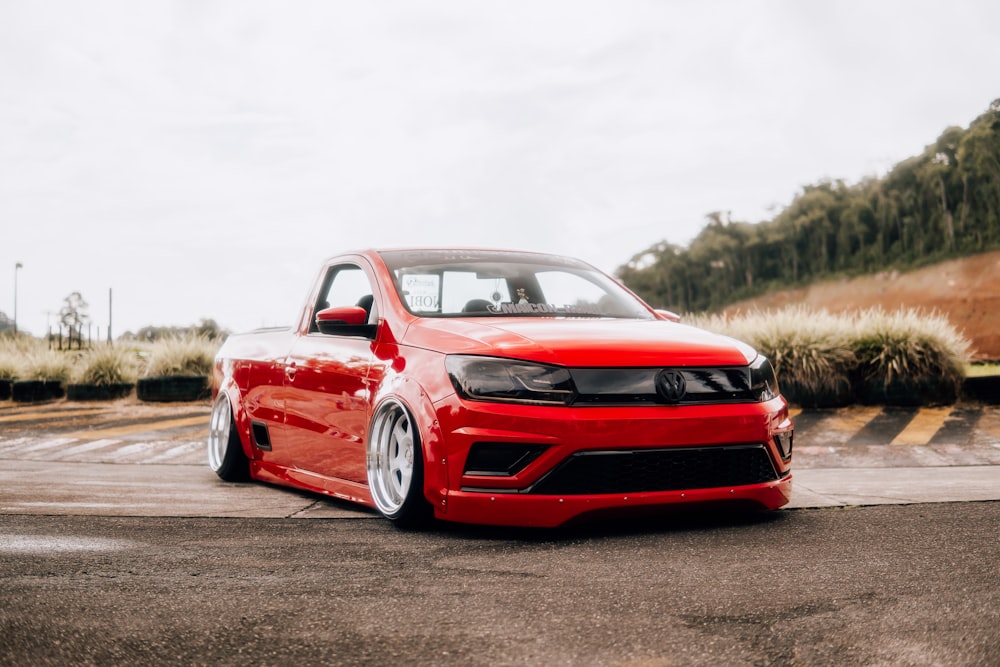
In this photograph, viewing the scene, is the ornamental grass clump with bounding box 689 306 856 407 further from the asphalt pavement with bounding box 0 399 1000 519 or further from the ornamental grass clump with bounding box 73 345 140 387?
the ornamental grass clump with bounding box 73 345 140 387

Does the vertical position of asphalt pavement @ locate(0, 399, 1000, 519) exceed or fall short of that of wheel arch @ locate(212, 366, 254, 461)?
it falls short

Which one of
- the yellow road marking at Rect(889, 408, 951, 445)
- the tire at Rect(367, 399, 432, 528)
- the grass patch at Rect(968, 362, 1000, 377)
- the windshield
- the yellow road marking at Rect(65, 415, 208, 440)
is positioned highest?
the windshield

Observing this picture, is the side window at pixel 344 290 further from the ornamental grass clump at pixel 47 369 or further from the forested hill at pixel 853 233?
the forested hill at pixel 853 233

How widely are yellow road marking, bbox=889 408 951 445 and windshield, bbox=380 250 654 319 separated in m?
3.83

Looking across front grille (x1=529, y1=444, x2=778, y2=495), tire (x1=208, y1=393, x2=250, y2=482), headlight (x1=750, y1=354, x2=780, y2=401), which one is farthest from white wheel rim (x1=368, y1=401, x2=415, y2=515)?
tire (x1=208, y1=393, x2=250, y2=482)

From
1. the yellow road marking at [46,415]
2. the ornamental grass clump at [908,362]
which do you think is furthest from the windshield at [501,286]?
the yellow road marking at [46,415]

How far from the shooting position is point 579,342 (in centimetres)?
439

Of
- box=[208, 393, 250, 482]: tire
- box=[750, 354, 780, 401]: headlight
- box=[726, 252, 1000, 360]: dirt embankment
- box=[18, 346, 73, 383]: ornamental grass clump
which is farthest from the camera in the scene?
box=[726, 252, 1000, 360]: dirt embankment

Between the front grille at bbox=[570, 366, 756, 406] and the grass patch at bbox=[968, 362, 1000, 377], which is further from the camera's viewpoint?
the grass patch at bbox=[968, 362, 1000, 377]

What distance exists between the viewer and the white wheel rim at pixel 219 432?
22.2ft

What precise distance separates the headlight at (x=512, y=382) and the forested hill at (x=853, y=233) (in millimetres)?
44933

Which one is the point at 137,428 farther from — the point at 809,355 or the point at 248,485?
the point at 809,355

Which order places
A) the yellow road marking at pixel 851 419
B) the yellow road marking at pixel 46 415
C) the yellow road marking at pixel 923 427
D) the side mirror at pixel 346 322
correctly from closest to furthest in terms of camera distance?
the side mirror at pixel 346 322
the yellow road marking at pixel 923 427
the yellow road marking at pixel 851 419
the yellow road marking at pixel 46 415

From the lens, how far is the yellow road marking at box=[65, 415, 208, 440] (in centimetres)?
1010
